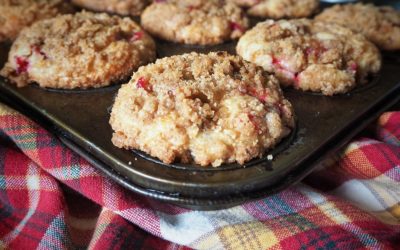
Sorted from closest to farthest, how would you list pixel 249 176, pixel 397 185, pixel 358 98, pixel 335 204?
pixel 249 176 → pixel 335 204 → pixel 397 185 → pixel 358 98

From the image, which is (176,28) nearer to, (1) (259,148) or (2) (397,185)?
(1) (259,148)

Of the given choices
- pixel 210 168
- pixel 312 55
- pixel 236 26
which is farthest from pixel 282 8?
pixel 210 168

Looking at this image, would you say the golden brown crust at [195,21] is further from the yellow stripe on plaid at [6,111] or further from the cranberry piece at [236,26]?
the yellow stripe on plaid at [6,111]

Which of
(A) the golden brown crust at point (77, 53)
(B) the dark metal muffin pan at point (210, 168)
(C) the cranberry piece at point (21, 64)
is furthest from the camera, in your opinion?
(C) the cranberry piece at point (21, 64)

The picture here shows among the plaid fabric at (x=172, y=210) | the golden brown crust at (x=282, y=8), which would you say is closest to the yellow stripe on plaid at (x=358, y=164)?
the plaid fabric at (x=172, y=210)

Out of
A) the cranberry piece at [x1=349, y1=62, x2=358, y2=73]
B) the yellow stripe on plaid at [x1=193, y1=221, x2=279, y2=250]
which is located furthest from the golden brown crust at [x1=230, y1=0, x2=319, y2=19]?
the yellow stripe on plaid at [x1=193, y1=221, x2=279, y2=250]

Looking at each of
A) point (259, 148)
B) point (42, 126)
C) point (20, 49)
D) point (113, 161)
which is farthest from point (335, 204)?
point (20, 49)
